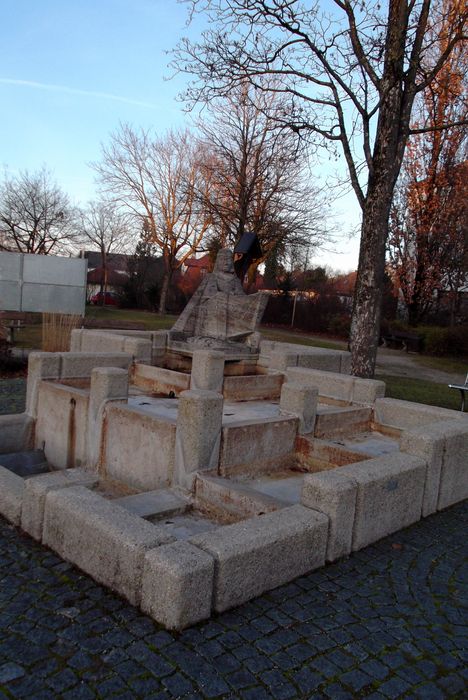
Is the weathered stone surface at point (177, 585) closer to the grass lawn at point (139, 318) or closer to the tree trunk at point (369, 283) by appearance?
the tree trunk at point (369, 283)

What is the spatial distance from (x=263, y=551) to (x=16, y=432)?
487cm

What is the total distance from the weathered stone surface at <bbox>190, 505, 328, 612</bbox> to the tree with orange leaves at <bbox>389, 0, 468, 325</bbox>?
2582 cm

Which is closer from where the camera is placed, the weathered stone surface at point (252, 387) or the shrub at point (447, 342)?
the weathered stone surface at point (252, 387)

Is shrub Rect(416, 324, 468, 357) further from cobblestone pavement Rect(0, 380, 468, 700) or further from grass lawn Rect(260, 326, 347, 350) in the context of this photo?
cobblestone pavement Rect(0, 380, 468, 700)

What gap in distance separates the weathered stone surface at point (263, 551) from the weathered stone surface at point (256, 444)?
1553mm

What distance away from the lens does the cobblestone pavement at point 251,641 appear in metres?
2.88

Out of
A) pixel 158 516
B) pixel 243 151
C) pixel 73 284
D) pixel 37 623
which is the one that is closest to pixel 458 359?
pixel 243 151

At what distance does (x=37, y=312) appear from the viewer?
2347 cm

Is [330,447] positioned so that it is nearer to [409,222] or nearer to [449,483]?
[449,483]

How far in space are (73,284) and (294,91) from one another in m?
12.6

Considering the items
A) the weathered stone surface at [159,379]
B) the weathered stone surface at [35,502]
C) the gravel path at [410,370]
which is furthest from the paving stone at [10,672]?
the gravel path at [410,370]

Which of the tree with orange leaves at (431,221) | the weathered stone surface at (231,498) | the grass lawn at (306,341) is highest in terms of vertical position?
the tree with orange leaves at (431,221)

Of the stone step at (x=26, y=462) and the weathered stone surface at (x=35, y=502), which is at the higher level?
the weathered stone surface at (x=35, y=502)

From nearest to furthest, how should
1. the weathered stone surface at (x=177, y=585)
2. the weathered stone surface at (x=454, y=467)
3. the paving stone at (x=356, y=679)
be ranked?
the paving stone at (x=356, y=679), the weathered stone surface at (x=177, y=585), the weathered stone surface at (x=454, y=467)
